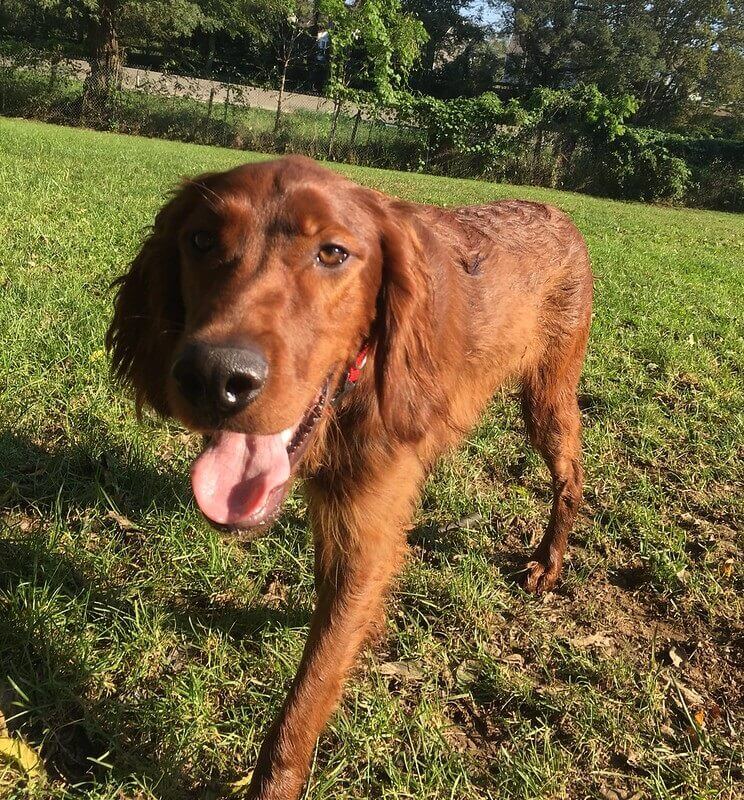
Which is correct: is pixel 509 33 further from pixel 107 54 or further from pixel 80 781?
pixel 80 781

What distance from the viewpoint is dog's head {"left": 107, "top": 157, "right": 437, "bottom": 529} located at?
1.40m

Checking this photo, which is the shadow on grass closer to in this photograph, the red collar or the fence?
the red collar

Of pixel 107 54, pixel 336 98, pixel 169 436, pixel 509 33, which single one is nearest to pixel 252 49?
pixel 107 54

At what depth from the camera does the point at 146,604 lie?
7.02 ft

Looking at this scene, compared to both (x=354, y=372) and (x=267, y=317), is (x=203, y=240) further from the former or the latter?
(x=354, y=372)

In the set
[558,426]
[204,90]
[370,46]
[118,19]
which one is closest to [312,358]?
[558,426]

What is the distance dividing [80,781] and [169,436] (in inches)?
63.5

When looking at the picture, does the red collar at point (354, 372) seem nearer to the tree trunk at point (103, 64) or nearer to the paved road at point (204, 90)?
the paved road at point (204, 90)

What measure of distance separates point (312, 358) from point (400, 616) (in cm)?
122

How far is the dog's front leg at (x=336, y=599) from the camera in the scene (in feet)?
5.51

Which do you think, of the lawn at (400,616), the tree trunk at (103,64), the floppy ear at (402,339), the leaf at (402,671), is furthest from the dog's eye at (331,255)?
the tree trunk at (103,64)

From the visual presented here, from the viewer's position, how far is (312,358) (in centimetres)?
156

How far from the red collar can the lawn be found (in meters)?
0.91

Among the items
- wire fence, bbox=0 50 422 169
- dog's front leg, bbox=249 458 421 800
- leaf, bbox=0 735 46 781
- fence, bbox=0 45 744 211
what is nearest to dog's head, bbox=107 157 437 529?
dog's front leg, bbox=249 458 421 800
